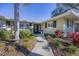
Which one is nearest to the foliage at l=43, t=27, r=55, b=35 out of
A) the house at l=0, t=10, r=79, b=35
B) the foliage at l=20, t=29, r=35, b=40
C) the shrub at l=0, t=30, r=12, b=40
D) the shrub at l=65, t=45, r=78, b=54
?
the house at l=0, t=10, r=79, b=35

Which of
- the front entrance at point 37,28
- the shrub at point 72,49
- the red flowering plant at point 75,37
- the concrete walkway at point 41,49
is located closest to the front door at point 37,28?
the front entrance at point 37,28

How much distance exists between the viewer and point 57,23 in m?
8.15

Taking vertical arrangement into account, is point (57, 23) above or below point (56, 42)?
above

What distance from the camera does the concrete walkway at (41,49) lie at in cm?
803

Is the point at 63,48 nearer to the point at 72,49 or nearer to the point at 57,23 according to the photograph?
the point at 72,49

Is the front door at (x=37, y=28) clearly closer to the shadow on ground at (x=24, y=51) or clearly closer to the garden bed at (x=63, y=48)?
the garden bed at (x=63, y=48)

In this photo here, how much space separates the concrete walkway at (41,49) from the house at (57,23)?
0.30 meters

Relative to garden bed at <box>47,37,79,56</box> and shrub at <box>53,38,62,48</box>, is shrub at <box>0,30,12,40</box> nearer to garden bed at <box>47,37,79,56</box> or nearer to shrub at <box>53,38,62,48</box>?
garden bed at <box>47,37,79,56</box>

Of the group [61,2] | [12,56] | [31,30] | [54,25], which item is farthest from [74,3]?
[12,56]

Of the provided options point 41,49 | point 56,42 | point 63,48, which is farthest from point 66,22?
A: point 41,49

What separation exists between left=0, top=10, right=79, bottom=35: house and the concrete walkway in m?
0.30

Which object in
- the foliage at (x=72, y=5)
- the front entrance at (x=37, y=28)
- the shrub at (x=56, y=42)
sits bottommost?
the shrub at (x=56, y=42)

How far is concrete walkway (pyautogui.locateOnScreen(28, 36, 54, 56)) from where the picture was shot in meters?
8.03

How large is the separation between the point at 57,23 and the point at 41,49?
89 cm
